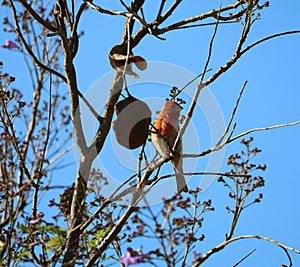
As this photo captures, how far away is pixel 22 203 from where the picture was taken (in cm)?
163

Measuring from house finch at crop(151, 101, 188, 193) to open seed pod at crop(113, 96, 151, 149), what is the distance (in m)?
0.05

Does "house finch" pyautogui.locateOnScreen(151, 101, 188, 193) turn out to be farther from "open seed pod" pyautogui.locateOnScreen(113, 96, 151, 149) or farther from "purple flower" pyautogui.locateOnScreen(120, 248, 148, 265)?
"purple flower" pyautogui.locateOnScreen(120, 248, 148, 265)

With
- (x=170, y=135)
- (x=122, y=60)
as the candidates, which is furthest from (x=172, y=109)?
(x=170, y=135)

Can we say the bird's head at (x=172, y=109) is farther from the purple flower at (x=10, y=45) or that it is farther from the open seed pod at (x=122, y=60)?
the purple flower at (x=10, y=45)

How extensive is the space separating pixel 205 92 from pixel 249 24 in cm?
30

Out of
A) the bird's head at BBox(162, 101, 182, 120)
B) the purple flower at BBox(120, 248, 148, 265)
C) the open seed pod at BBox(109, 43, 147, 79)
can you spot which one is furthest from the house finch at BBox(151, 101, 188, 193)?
the purple flower at BBox(120, 248, 148, 265)

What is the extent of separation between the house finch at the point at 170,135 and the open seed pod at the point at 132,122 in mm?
51

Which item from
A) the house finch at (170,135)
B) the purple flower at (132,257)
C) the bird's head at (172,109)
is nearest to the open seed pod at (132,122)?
the house finch at (170,135)

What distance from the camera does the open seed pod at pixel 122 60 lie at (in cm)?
208

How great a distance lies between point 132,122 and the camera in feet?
6.79

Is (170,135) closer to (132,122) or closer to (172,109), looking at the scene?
(172,109)

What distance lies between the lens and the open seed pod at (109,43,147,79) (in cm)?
208

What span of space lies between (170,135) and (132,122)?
164 cm

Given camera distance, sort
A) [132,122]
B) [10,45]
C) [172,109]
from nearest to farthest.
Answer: [132,122] → [10,45] → [172,109]
